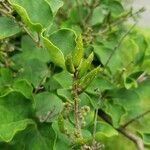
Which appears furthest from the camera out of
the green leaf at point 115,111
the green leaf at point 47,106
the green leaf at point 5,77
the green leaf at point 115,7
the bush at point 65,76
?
the green leaf at point 115,7

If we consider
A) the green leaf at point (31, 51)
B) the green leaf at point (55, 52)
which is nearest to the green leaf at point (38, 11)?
the green leaf at point (55, 52)

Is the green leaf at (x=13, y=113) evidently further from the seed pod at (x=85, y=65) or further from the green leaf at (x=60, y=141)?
the seed pod at (x=85, y=65)

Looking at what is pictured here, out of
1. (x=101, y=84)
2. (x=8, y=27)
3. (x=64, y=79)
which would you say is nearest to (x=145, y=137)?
(x=101, y=84)

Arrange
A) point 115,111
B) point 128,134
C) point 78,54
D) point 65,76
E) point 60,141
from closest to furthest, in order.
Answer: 1. point 78,54
2. point 60,141
3. point 65,76
4. point 115,111
5. point 128,134

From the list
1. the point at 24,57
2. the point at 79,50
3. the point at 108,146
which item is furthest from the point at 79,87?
the point at 108,146

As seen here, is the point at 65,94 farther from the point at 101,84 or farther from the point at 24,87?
the point at 101,84

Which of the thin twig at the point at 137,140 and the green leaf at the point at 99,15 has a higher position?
the green leaf at the point at 99,15

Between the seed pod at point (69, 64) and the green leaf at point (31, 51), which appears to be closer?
the seed pod at point (69, 64)
